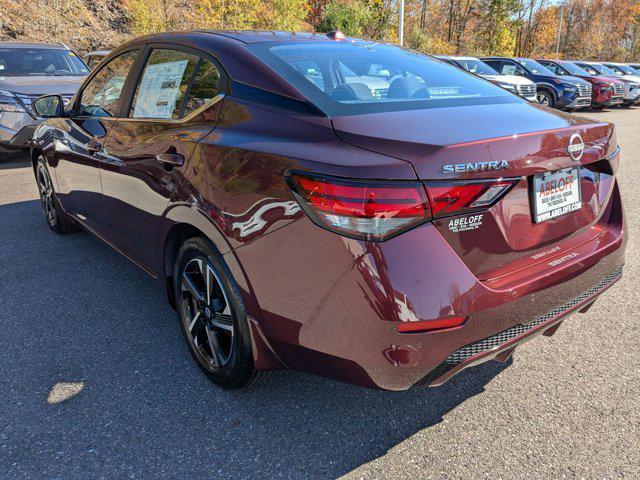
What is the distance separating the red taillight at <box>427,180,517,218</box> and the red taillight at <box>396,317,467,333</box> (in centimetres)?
36

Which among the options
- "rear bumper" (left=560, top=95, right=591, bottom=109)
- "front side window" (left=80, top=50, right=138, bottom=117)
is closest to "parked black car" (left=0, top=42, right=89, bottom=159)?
"front side window" (left=80, top=50, right=138, bottom=117)

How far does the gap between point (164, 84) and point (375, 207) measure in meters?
1.73

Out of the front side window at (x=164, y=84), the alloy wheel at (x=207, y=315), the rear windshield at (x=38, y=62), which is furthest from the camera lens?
the rear windshield at (x=38, y=62)

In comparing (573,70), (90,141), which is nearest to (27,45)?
(90,141)

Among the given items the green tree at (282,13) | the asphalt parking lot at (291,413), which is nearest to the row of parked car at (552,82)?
the green tree at (282,13)

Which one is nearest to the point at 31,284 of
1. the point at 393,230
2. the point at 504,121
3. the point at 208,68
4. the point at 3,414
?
the point at 3,414

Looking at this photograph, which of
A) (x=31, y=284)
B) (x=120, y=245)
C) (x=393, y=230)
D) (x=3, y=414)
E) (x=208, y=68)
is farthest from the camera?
(x=31, y=284)

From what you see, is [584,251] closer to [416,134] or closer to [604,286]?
[604,286]

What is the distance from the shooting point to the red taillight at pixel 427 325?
5.71 ft

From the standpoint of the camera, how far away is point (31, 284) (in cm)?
378

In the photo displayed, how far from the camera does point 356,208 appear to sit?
1705 millimetres

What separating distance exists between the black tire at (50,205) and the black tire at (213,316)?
7.53 feet

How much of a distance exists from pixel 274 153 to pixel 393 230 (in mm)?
586

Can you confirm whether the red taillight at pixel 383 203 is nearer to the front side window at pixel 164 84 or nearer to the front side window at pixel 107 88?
the front side window at pixel 164 84
